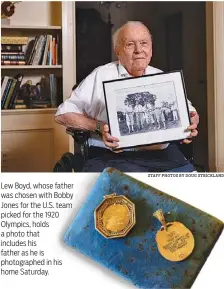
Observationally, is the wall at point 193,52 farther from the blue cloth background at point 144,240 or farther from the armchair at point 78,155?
the blue cloth background at point 144,240

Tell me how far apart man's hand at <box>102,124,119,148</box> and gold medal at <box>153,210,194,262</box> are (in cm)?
22

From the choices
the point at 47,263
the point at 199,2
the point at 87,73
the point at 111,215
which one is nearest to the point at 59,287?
the point at 47,263

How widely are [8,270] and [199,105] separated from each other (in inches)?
25.4

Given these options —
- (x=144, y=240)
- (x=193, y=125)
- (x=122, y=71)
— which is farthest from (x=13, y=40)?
(x=144, y=240)

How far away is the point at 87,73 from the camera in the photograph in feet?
3.77

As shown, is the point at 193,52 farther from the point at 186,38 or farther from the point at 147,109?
the point at 147,109

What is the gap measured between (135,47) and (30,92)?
34cm

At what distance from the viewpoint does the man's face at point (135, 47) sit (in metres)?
1.11

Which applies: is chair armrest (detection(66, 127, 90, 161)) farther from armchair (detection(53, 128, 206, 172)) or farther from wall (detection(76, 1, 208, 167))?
wall (detection(76, 1, 208, 167))

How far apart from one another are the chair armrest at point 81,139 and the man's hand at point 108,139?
0.06 meters

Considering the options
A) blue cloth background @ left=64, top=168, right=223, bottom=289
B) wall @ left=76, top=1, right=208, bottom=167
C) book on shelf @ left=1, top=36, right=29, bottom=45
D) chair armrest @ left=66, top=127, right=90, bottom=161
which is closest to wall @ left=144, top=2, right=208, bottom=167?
wall @ left=76, top=1, right=208, bottom=167

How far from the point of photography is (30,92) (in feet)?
4.07

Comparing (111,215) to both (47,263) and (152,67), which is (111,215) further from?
(152,67)

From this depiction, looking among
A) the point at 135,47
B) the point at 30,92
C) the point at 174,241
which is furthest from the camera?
the point at 30,92
